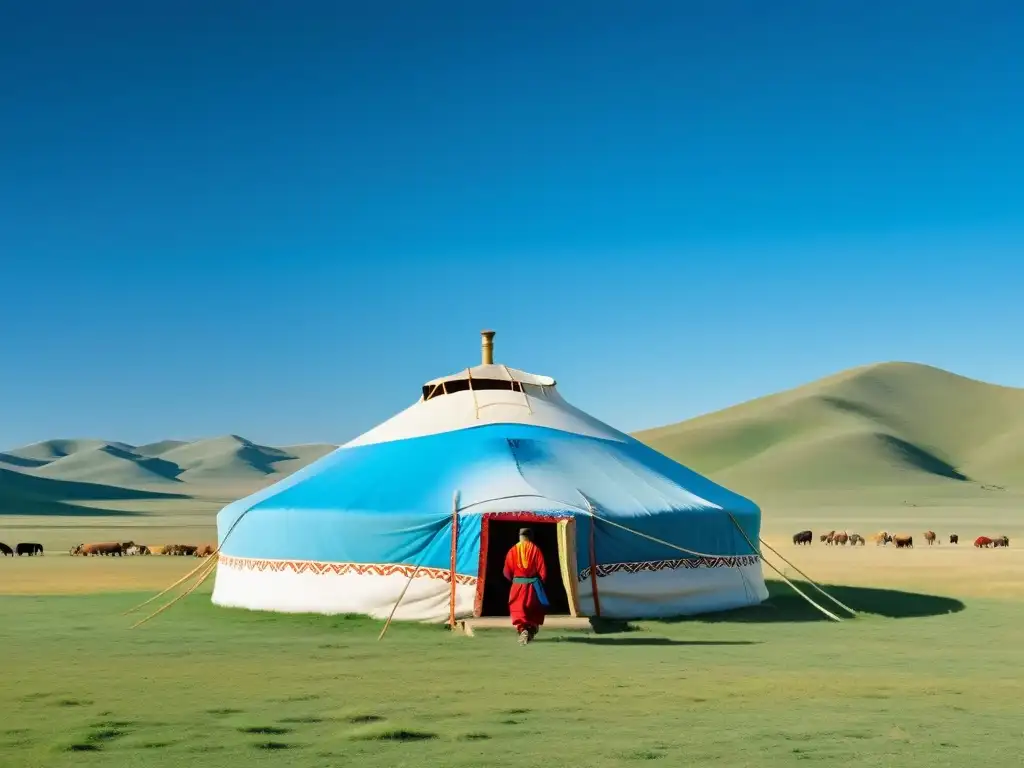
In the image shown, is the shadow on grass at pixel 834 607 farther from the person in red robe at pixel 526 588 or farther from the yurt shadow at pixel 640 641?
the person in red robe at pixel 526 588

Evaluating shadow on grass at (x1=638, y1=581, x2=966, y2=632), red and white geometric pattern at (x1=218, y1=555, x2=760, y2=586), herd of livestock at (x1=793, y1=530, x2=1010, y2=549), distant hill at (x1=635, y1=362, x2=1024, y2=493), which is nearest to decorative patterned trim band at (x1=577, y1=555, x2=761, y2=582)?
red and white geometric pattern at (x1=218, y1=555, x2=760, y2=586)

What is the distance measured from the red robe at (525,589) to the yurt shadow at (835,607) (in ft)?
9.46

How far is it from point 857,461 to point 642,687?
126 meters

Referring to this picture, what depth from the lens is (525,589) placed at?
15.0 meters

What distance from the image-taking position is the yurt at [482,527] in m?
16.8

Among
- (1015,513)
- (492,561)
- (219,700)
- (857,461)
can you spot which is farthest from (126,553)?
(857,461)

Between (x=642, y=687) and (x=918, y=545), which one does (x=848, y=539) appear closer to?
(x=918, y=545)

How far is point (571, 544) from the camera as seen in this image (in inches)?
642

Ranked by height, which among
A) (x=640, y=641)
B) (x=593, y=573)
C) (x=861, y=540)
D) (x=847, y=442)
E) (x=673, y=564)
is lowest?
(x=640, y=641)

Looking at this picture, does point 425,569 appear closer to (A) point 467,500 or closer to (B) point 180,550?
(A) point 467,500

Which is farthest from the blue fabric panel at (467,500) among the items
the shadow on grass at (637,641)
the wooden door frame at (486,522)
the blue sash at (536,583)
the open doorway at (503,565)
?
the shadow on grass at (637,641)

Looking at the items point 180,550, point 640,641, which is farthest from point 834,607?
point 180,550

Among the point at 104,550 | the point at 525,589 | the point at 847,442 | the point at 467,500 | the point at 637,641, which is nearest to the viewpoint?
the point at 637,641

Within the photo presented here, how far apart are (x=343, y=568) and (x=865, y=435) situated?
438 ft
